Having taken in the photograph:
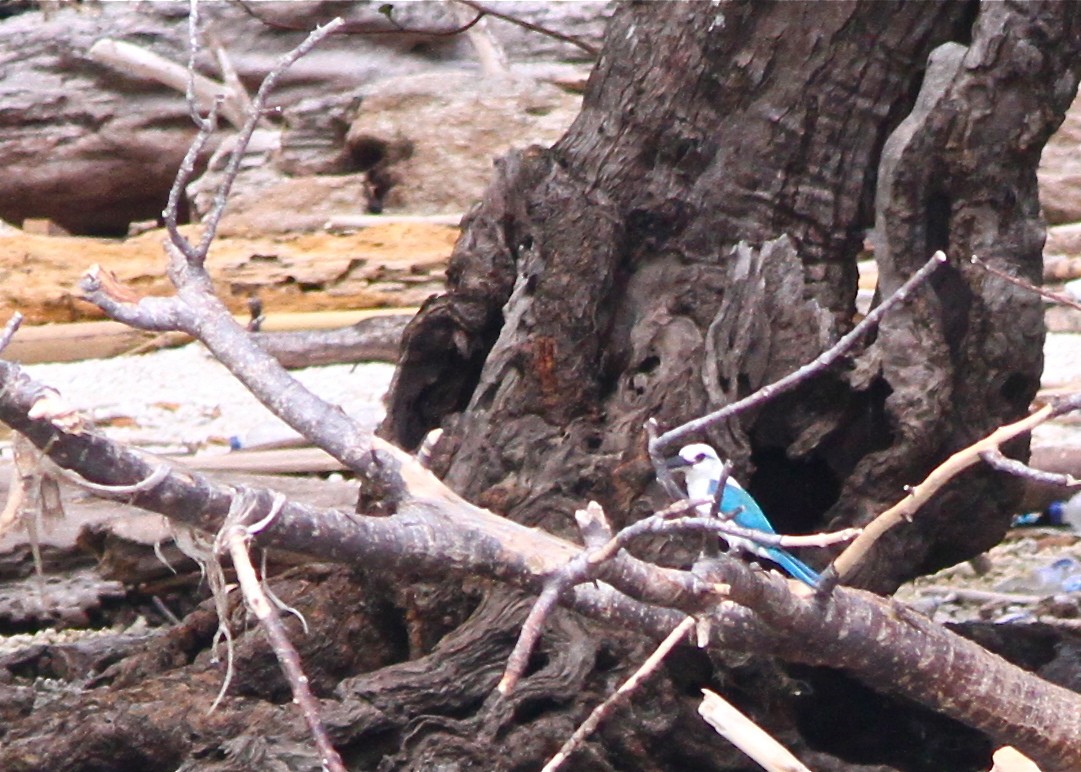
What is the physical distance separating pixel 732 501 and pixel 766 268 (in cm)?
39

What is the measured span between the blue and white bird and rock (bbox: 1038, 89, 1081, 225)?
2.93 meters

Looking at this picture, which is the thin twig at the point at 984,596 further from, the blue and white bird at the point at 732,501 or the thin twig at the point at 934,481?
the thin twig at the point at 934,481

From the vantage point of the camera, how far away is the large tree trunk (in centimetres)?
202

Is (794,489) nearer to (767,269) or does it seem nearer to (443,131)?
(767,269)

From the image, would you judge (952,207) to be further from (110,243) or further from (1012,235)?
(110,243)

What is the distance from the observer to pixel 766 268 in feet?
6.68

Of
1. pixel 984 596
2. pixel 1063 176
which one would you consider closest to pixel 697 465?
pixel 984 596

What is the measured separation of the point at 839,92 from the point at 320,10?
3.31m

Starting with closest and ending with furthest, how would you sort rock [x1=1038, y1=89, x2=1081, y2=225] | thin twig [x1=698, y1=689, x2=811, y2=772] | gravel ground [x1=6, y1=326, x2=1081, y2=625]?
1. thin twig [x1=698, y1=689, x2=811, y2=772]
2. gravel ground [x1=6, y1=326, x2=1081, y2=625]
3. rock [x1=1038, y1=89, x2=1081, y2=225]

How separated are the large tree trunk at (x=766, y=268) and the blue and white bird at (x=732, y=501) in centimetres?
6

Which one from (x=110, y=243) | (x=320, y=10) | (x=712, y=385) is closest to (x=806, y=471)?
(x=712, y=385)

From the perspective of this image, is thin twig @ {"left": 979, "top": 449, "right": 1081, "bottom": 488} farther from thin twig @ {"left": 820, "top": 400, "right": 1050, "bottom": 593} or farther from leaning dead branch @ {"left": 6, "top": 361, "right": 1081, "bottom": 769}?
leaning dead branch @ {"left": 6, "top": 361, "right": 1081, "bottom": 769}

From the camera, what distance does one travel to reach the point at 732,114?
2193 millimetres

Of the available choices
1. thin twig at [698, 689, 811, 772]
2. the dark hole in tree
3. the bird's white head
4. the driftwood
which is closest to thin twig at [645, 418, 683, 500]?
thin twig at [698, 689, 811, 772]
